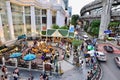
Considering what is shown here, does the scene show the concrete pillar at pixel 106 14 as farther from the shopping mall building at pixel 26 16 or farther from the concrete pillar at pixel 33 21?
the concrete pillar at pixel 33 21

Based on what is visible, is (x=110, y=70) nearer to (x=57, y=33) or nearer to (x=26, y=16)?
(x=57, y=33)

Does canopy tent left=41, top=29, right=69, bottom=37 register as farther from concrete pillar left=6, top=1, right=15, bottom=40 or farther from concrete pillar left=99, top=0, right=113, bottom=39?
concrete pillar left=99, top=0, right=113, bottom=39

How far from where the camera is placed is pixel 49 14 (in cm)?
4006

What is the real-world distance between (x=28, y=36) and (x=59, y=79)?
23.9 meters

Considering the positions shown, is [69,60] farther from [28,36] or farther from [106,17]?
[106,17]

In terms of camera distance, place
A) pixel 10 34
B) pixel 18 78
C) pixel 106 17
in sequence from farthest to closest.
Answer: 1. pixel 106 17
2. pixel 10 34
3. pixel 18 78

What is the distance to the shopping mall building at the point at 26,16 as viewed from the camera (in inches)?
1074

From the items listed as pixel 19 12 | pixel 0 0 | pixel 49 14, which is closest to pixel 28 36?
pixel 19 12

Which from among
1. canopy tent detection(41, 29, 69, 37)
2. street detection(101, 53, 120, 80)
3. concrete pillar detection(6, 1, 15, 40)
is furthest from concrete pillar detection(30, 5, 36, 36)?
street detection(101, 53, 120, 80)

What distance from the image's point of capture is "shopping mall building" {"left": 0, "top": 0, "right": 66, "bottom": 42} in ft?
89.5

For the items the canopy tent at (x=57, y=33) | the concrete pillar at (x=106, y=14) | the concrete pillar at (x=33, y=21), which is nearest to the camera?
the canopy tent at (x=57, y=33)

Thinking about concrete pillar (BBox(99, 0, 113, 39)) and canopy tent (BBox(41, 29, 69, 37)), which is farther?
concrete pillar (BBox(99, 0, 113, 39))

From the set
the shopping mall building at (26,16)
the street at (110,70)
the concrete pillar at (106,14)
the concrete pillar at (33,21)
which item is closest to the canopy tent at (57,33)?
the concrete pillar at (33,21)

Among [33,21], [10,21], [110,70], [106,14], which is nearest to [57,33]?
[33,21]
